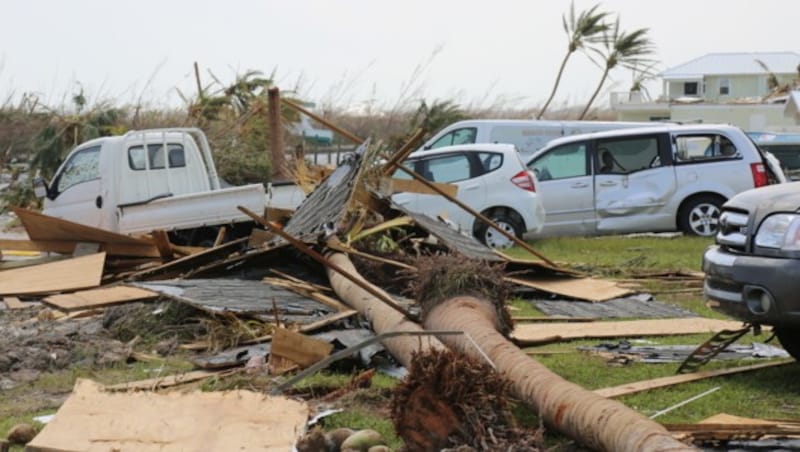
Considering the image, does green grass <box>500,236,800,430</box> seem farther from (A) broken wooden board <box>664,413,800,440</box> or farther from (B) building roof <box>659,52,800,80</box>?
(B) building roof <box>659,52,800,80</box>

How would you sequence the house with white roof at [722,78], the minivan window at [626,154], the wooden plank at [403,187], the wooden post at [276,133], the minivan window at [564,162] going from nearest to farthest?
the wooden plank at [403,187] < the wooden post at [276,133] < the minivan window at [626,154] < the minivan window at [564,162] < the house with white roof at [722,78]

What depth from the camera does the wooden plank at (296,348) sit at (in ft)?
26.2

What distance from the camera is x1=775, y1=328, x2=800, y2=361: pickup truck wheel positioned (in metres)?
7.71

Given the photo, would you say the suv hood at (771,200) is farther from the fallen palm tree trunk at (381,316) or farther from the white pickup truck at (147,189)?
the white pickup truck at (147,189)

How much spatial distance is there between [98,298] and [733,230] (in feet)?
20.2

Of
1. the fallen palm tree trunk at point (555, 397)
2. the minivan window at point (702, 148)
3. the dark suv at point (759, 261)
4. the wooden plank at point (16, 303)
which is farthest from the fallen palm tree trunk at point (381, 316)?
the minivan window at point (702, 148)

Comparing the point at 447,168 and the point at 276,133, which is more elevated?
the point at 276,133

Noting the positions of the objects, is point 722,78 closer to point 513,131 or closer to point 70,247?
point 513,131

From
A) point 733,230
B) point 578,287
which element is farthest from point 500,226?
point 733,230

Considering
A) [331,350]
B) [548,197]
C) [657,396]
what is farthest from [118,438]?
[548,197]

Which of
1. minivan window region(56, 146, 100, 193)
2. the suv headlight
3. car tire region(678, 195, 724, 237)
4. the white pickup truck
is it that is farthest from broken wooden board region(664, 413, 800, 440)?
car tire region(678, 195, 724, 237)

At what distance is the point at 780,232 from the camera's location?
698 centimetres

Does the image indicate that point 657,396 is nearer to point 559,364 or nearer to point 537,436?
point 559,364

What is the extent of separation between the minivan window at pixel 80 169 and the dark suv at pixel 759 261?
10.7 m
